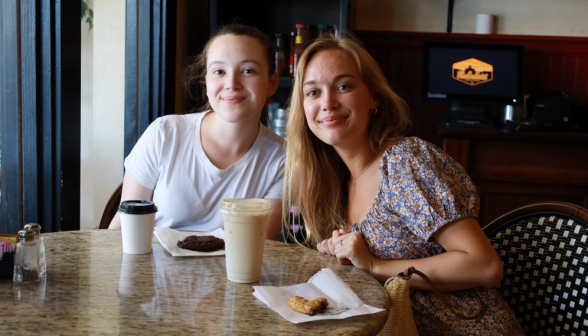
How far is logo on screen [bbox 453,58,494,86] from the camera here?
135 inches

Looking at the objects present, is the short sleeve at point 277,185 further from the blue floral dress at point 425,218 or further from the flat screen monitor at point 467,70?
the flat screen monitor at point 467,70

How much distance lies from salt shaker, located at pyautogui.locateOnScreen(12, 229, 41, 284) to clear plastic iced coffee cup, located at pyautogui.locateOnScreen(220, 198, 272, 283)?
36 centimetres

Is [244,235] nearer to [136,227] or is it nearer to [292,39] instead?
[136,227]

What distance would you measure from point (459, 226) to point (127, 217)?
0.77m

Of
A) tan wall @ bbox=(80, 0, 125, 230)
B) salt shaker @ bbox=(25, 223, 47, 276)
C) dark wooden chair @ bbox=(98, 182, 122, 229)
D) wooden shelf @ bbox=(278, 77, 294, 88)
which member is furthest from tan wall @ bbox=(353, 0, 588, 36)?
salt shaker @ bbox=(25, 223, 47, 276)

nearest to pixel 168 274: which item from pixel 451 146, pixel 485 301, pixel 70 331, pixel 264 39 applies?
pixel 70 331

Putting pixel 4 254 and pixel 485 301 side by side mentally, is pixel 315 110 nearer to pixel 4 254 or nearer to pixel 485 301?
pixel 485 301

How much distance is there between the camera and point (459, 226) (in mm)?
1229

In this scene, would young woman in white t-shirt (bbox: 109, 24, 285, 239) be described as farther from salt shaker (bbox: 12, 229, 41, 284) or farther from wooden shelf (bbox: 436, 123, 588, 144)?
wooden shelf (bbox: 436, 123, 588, 144)

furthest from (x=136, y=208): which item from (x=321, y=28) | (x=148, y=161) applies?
(x=321, y=28)

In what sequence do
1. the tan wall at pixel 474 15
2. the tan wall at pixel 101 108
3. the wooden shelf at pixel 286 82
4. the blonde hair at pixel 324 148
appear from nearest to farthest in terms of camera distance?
the blonde hair at pixel 324 148
the tan wall at pixel 101 108
the wooden shelf at pixel 286 82
the tan wall at pixel 474 15

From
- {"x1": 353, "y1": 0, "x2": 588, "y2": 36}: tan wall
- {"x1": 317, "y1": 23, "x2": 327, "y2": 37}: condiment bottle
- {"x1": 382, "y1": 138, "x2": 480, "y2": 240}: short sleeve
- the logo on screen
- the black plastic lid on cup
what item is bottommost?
the black plastic lid on cup

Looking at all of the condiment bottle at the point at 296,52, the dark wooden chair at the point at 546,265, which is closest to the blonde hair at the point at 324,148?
the dark wooden chair at the point at 546,265

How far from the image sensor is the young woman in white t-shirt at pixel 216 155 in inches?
68.5
